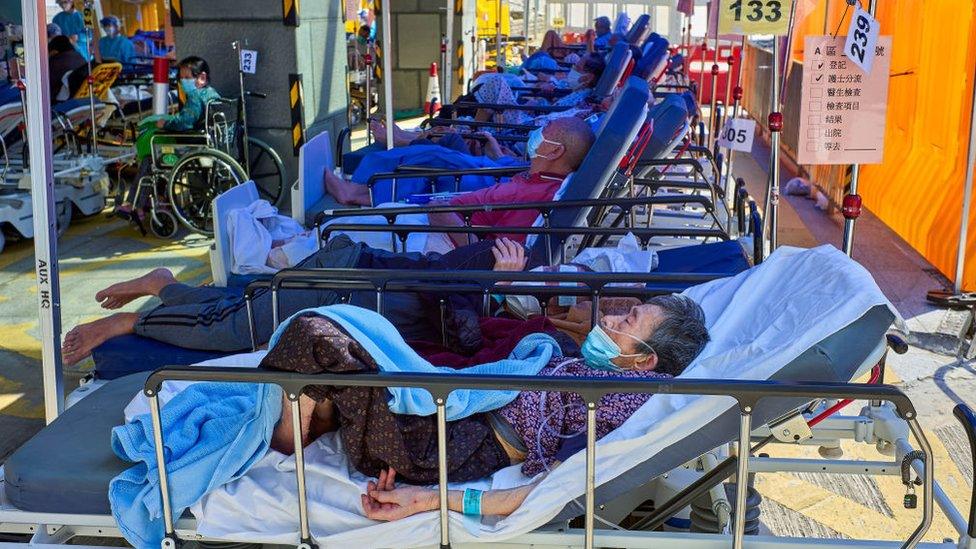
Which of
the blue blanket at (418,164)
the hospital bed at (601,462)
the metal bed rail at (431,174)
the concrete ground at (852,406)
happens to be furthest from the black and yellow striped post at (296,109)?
the hospital bed at (601,462)

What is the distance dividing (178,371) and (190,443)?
0.35 m

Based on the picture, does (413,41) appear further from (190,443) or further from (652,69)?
(190,443)

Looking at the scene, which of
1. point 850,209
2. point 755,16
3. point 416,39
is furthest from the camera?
point 416,39

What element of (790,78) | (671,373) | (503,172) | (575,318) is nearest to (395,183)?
(503,172)

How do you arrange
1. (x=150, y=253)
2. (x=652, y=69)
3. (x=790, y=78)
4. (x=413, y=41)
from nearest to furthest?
(x=150, y=253), (x=652, y=69), (x=790, y=78), (x=413, y=41)

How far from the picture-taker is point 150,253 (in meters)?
7.99

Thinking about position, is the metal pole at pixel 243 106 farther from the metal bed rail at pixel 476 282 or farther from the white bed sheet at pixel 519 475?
the white bed sheet at pixel 519 475

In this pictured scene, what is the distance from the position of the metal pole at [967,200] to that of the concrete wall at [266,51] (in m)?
5.61

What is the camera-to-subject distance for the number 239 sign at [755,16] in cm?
Answer: 540

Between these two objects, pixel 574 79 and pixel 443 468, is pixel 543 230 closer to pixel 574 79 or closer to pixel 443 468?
pixel 443 468

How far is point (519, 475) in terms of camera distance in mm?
2689

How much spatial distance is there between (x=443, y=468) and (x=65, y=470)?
1.08m

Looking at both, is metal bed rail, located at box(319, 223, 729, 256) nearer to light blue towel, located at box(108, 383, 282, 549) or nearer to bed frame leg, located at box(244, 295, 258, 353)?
bed frame leg, located at box(244, 295, 258, 353)

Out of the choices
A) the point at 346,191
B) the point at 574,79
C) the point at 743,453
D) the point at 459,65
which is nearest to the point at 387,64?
the point at 346,191
